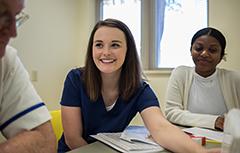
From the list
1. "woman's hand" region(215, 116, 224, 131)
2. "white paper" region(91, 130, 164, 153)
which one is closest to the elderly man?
"white paper" region(91, 130, 164, 153)

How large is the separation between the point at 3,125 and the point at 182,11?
2.76m

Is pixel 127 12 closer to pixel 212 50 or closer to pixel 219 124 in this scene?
pixel 212 50

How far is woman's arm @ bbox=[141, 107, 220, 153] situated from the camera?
1.12m

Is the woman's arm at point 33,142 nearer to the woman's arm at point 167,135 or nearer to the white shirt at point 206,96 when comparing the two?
the woman's arm at point 167,135

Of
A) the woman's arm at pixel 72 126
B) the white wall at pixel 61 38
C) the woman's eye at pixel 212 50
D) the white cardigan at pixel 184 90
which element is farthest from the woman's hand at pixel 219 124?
the white wall at pixel 61 38

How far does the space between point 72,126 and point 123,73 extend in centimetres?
41

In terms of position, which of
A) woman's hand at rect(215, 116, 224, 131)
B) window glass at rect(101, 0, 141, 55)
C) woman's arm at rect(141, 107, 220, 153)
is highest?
window glass at rect(101, 0, 141, 55)

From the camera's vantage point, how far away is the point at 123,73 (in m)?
1.66

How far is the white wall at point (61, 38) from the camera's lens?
2959 millimetres

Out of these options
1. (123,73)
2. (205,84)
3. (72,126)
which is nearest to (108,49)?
(123,73)

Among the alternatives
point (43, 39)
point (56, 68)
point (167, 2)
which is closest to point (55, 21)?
point (43, 39)

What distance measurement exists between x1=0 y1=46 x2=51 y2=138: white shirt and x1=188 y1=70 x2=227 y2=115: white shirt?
4.50 feet

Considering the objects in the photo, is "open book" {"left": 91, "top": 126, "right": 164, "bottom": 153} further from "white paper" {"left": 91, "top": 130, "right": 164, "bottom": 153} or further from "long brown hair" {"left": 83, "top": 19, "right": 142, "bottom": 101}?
"long brown hair" {"left": 83, "top": 19, "right": 142, "bottom": 101}

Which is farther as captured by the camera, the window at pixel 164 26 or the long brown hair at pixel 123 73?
the window at pixel 164 26
